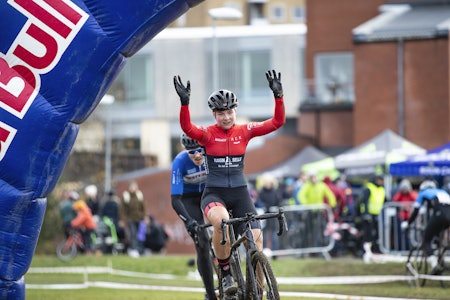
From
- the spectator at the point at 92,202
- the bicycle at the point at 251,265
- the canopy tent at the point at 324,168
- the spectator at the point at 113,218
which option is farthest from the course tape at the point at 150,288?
the spectator at the point at 92,202

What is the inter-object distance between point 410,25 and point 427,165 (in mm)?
19966

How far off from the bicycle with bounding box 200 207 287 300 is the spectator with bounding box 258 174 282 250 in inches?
574

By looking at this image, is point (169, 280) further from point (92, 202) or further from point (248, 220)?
point (92, 202)

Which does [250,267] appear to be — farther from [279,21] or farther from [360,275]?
[279,21]

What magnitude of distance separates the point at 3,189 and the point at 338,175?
2107 cm

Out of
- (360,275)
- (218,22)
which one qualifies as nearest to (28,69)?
(360,275)

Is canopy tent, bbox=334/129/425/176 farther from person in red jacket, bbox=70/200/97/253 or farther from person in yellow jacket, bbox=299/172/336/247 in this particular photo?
person in red jacket, bbox=70/200/97/253

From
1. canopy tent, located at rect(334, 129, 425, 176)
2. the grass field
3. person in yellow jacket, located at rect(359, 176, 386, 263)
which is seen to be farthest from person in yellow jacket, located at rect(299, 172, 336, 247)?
canopy tent, located at rect(334, 129, 425, 176)

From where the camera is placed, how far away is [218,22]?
82.3 metres

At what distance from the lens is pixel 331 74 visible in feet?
173

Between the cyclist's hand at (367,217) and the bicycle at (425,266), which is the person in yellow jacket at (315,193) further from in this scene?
the bicycle at (425,266)

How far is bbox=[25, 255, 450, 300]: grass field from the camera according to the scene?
1873cm

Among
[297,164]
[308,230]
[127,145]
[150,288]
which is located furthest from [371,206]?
[127,145]

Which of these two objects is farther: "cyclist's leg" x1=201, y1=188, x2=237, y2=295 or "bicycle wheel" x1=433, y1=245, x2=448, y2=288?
"bicycle wheel" x1=433, y1=245, x2=448, y2=288
